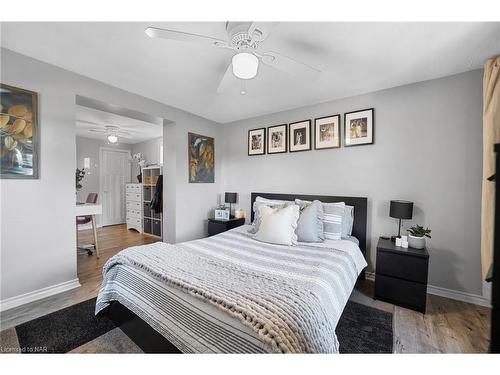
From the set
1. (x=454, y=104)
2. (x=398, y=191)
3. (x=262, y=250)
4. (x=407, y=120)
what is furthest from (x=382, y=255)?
(x=454, y=104)

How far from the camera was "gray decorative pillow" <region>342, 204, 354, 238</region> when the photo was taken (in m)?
2.44

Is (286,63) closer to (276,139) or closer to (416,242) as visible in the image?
(276,139)

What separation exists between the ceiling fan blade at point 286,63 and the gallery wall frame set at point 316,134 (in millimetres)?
1330

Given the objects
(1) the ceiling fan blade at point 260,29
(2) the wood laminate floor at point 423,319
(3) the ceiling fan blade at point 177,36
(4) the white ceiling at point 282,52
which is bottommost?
(2) the wood laminate floor at point 423,319

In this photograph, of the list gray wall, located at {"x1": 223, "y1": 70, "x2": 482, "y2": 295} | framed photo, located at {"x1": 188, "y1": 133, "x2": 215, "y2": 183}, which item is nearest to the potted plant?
gray wall, located at {"x1": 223, "y1": 70, "x2": 482, "y2": 295}

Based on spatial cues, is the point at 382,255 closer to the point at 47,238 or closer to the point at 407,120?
the point at 407,120

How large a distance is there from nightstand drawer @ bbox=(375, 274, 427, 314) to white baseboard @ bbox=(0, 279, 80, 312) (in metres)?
3.31

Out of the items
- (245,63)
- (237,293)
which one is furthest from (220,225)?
(245,63)

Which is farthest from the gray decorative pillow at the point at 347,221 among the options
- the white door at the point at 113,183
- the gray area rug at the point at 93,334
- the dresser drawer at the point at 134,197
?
the white door at the point at 113,183

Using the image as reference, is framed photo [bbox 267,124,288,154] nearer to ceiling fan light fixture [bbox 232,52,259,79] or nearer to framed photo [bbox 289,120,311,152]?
framed photo [bbox 289,120,311,152]

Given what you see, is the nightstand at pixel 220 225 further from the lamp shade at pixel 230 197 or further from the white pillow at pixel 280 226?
the white pillow at pixel 280 226

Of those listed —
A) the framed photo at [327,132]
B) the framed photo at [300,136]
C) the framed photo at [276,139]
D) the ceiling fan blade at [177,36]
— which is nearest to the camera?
the ceiling fan blade at [177,36]

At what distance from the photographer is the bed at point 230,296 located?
0.93 metres

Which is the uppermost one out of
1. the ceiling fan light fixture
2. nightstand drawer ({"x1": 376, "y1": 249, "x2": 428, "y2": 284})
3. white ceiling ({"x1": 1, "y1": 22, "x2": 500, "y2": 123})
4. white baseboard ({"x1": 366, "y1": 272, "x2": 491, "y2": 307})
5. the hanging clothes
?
white ceiling ({"x1": 1, "y1": 22, "x2": 500, "y2": 123})
